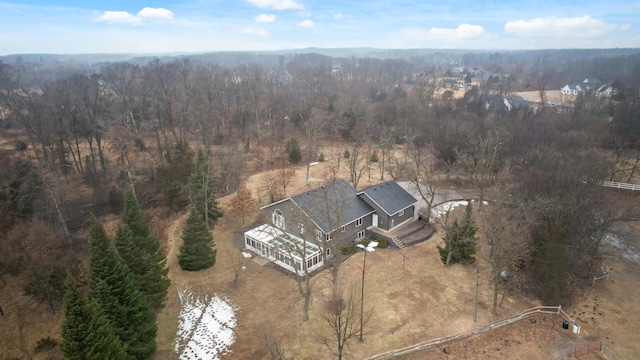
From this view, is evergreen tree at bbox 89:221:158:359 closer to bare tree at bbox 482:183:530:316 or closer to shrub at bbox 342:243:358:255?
shrub at bbox 342:243:358:255

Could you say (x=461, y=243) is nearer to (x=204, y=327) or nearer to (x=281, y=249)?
(x=281, y=249)

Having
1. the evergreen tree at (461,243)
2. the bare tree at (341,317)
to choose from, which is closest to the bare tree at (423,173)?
the evergreen tree at (461,243)

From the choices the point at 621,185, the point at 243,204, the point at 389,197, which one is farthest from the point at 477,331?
the point at 621,185

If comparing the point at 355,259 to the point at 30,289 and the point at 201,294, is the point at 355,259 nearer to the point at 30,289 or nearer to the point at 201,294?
the point at 201,294

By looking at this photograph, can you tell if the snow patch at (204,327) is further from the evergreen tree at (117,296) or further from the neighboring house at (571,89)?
the neighboring house at (571,89)

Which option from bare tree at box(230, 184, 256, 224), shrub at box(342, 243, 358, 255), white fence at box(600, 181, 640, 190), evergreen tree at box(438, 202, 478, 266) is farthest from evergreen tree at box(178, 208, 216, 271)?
white fence at box(600, 181, 640, 190)

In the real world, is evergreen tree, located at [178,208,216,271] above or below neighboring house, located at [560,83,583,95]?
below
